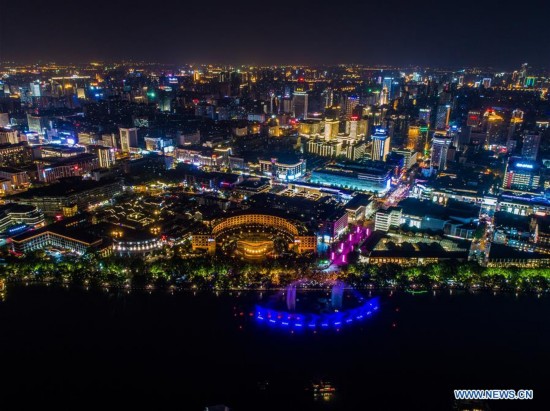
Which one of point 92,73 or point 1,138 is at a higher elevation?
point 92,73

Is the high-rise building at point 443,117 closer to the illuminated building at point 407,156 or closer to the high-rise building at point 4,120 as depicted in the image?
the illuminated building at point 407,156

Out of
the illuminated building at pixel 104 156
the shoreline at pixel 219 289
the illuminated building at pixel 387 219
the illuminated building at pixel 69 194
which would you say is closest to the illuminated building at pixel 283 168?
the illuminated building at pixel 387 219

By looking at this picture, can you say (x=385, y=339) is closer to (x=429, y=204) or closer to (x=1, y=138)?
(x=429, y=204)

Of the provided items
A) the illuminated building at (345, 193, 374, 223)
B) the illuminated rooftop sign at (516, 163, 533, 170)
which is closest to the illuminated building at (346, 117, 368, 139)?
the illuminated rooftop sign at (516, 163, 533, 170)

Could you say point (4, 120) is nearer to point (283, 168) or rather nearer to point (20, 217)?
point (20, 217)

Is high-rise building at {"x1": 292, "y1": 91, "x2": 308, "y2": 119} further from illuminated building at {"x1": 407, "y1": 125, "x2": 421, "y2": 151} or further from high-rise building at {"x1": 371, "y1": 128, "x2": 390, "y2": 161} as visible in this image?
high-rise building at {"x1": 371, "y1": 128, "x2": 390, "y2": 161}

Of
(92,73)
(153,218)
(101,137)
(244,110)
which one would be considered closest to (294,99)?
(244,110)
